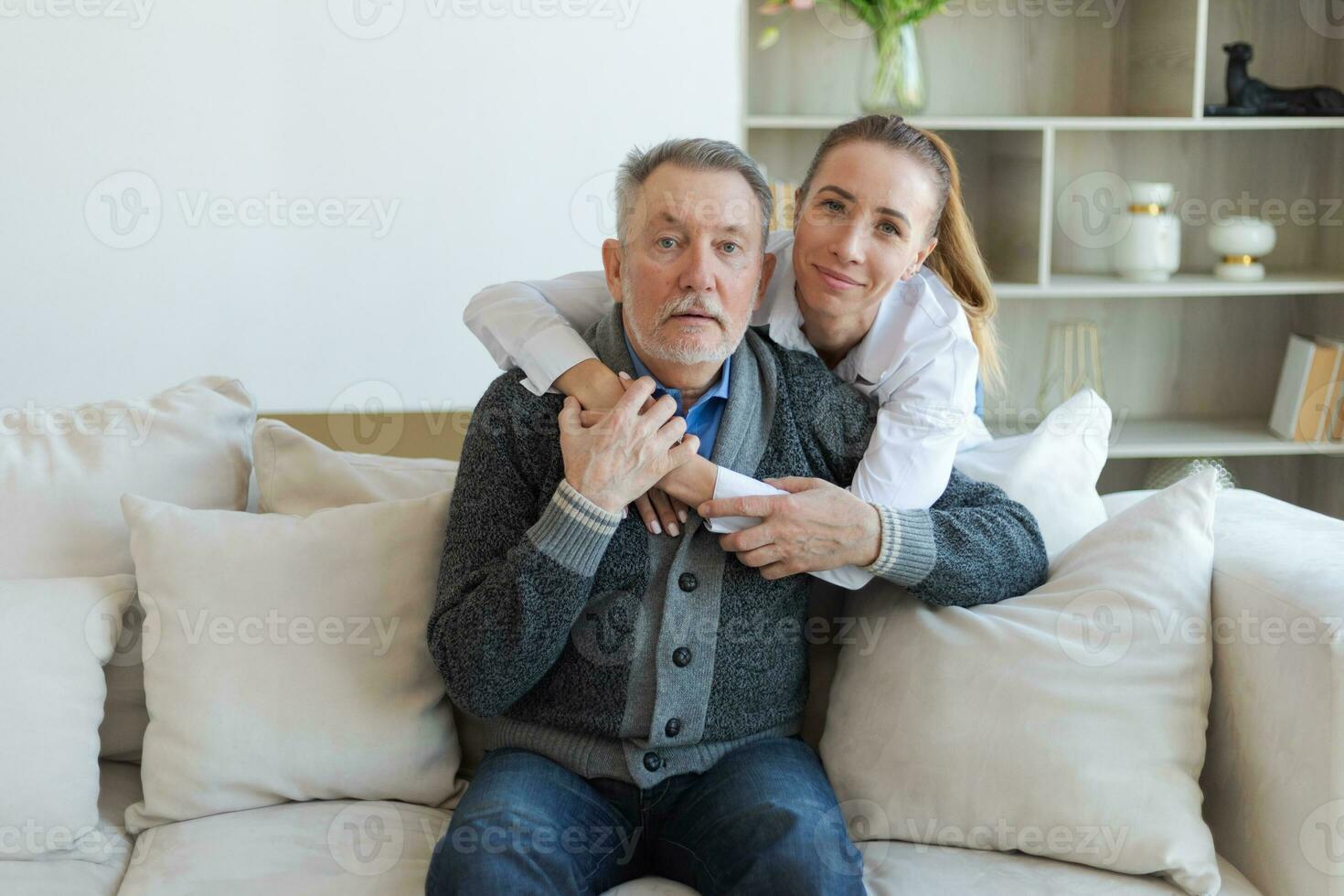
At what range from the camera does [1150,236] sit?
3119 mm

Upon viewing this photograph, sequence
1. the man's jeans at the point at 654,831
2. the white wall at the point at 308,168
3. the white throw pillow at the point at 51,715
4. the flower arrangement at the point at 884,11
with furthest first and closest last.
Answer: the flower arrangement at the point at 884,11 → the white wall at the point at 308,168 → the white throw pillow at the point at 51,715 → the man's jeans at the point at 654,831

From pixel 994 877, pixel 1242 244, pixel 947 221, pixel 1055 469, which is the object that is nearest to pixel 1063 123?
pixel 1242 244

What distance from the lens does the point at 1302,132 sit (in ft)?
11.0

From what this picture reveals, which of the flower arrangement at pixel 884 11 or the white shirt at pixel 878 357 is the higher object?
the flower arrangement at pixel 884 11

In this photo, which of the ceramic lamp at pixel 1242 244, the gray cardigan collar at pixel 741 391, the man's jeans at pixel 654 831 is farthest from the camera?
the ceramic lamp at pixel 1242 244

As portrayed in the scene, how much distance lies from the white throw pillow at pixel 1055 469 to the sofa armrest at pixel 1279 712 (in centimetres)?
20

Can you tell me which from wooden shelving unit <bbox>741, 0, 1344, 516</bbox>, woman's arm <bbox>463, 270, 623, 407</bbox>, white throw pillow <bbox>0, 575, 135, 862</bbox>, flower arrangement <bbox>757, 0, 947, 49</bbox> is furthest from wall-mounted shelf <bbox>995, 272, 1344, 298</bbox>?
white throw pillow <bbox>0, 575, 135, 862</bbox>

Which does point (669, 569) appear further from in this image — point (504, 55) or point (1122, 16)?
point (1122, 16)

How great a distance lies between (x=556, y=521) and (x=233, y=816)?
23.2 inches

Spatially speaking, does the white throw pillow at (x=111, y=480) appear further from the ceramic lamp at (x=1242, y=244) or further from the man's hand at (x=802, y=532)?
the ceramic lamp at (x=1242, y=244)

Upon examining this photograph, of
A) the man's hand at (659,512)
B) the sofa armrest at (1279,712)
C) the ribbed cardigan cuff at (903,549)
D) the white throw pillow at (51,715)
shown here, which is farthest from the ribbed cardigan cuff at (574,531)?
the sofa armrest at (1279,712)

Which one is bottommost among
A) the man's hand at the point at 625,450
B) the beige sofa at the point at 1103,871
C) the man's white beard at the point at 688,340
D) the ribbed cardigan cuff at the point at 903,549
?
the beige sofa at the point at 1103,871

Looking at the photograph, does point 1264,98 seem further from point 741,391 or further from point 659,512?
point 659,512

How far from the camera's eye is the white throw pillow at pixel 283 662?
1537 mm
